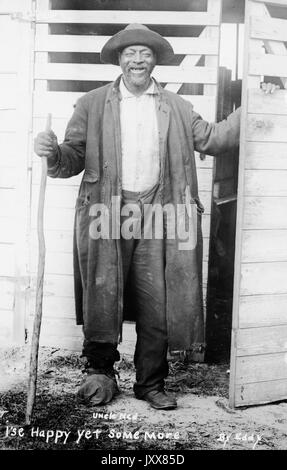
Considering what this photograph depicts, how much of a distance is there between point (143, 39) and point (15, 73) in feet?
4.59

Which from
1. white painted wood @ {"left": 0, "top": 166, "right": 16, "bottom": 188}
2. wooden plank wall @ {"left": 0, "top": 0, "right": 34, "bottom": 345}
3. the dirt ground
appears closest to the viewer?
Answer: the dirt ground

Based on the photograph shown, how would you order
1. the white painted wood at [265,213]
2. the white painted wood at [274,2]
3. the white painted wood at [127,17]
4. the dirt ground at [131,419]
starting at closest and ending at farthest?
the dirt ground at [131,419], the white painted wood at [274,2], the white painted wood at [265,213], the white painted wood at [127,17]

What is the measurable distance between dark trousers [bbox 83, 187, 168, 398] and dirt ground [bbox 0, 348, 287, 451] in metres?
0.21

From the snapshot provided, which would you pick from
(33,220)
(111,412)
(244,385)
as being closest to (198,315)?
(244,385)

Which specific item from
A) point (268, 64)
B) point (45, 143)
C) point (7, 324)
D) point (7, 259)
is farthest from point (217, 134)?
point (7, 324)

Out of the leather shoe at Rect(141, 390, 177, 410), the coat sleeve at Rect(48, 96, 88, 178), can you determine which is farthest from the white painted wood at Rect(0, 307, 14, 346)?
the coat sleeve at Rect(48, 96, 88, 178)

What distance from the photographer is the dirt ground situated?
281 cm

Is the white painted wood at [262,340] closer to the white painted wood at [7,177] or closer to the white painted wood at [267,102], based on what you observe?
the white painted wood at [267,102]

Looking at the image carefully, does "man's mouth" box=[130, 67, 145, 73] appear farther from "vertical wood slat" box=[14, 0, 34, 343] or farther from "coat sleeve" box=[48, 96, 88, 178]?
"vertical wood slat" box=[14, 0, 34, 343]

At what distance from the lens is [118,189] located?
125 inches

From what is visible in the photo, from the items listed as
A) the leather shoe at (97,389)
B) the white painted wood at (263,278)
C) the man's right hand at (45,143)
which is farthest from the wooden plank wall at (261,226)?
the man's right hand at (45,143)

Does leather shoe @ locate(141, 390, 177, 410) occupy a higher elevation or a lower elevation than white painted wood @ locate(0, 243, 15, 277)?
lower

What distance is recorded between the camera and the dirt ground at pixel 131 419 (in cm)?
281
